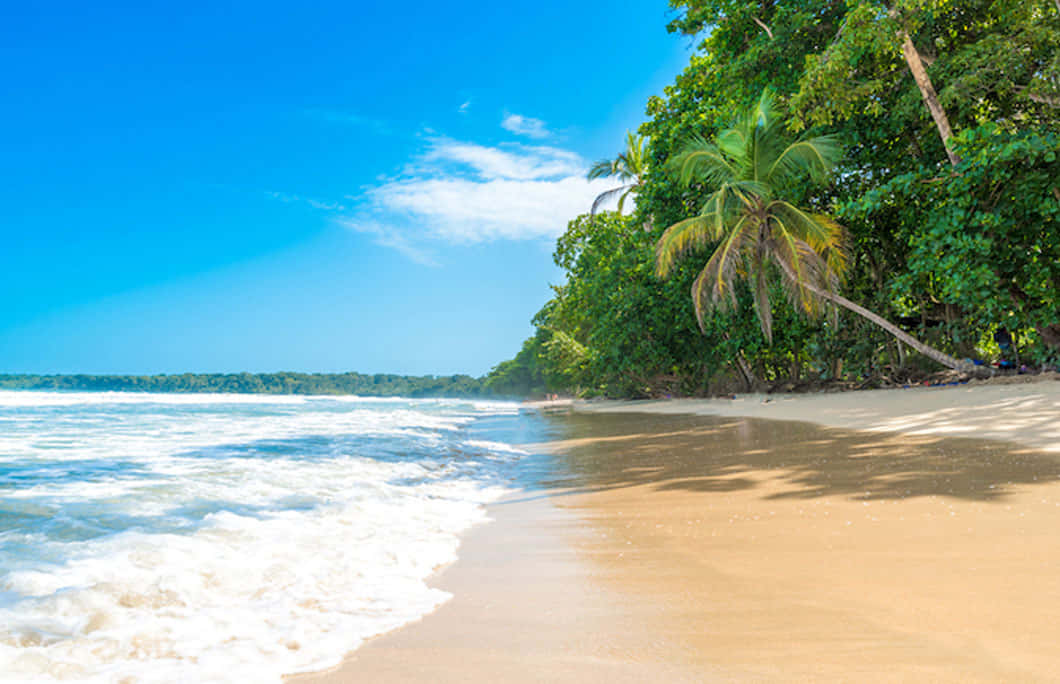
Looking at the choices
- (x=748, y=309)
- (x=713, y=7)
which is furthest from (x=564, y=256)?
(x=713, y=7)

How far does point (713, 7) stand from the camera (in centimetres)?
1183

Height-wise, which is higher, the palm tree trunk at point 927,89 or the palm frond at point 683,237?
the palm tree trunk at point 927,89

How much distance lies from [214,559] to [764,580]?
89.6 inches

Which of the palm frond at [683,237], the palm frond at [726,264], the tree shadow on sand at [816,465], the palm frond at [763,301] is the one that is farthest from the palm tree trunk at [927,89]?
the tree shadow on sand at [816,465]

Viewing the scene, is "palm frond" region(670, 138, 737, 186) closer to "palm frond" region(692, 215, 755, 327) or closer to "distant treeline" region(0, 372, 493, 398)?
"palm frond" region(692, 215, 755, 327)

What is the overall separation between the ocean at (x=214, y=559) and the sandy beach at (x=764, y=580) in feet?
0.81

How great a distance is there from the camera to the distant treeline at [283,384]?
6569cm

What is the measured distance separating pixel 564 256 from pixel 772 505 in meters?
21.6

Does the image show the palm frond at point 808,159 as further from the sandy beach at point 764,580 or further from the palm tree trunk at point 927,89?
the sandy beach at point 764,580

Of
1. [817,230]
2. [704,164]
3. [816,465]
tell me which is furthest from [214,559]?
[704,164]

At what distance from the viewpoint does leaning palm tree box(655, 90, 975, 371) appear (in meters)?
11.3

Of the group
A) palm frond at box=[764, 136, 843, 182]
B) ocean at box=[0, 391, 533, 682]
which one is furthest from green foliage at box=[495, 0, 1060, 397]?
ocean at box=[0, 391, 533, 682]

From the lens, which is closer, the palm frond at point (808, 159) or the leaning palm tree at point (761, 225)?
the palm frond at point (808, 159)

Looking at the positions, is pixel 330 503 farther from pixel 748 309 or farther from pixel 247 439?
pixel 748 309
